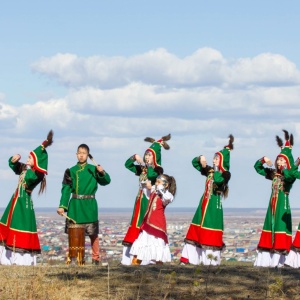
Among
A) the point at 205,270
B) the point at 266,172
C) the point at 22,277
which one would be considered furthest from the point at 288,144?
the point at 22,277

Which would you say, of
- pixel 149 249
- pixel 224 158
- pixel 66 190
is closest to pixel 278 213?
pixel 224 158

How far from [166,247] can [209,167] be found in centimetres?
188

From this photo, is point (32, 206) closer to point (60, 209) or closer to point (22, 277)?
point (60, 209)

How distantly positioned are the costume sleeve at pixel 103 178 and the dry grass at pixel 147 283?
9.34 ft

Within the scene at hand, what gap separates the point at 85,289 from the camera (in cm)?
1270

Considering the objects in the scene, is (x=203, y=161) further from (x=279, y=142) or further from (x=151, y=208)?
(x=151, y=208)

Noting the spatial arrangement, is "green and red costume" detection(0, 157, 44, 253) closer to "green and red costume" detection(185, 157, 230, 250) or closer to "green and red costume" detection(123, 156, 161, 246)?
"green and red costume" detection(123, 156, 161, 246)

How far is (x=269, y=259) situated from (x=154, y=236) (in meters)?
2.28

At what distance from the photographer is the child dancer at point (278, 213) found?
58.5 ft

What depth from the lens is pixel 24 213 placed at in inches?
688

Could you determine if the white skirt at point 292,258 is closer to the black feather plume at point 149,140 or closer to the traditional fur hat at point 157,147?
the traditional fur hat at point 157,147

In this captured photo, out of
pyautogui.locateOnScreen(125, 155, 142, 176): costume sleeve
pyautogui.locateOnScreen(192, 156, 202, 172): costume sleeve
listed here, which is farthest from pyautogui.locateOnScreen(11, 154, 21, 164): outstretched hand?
pyautogui.locateOnScreen(192, 156, 202, 172): costume sleeve

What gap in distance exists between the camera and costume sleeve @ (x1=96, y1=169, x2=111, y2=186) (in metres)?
17.1

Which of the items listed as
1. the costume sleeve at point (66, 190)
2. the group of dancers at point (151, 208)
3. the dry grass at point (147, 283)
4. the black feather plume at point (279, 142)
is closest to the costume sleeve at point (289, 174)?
the group of dancers at point (151, 208)
